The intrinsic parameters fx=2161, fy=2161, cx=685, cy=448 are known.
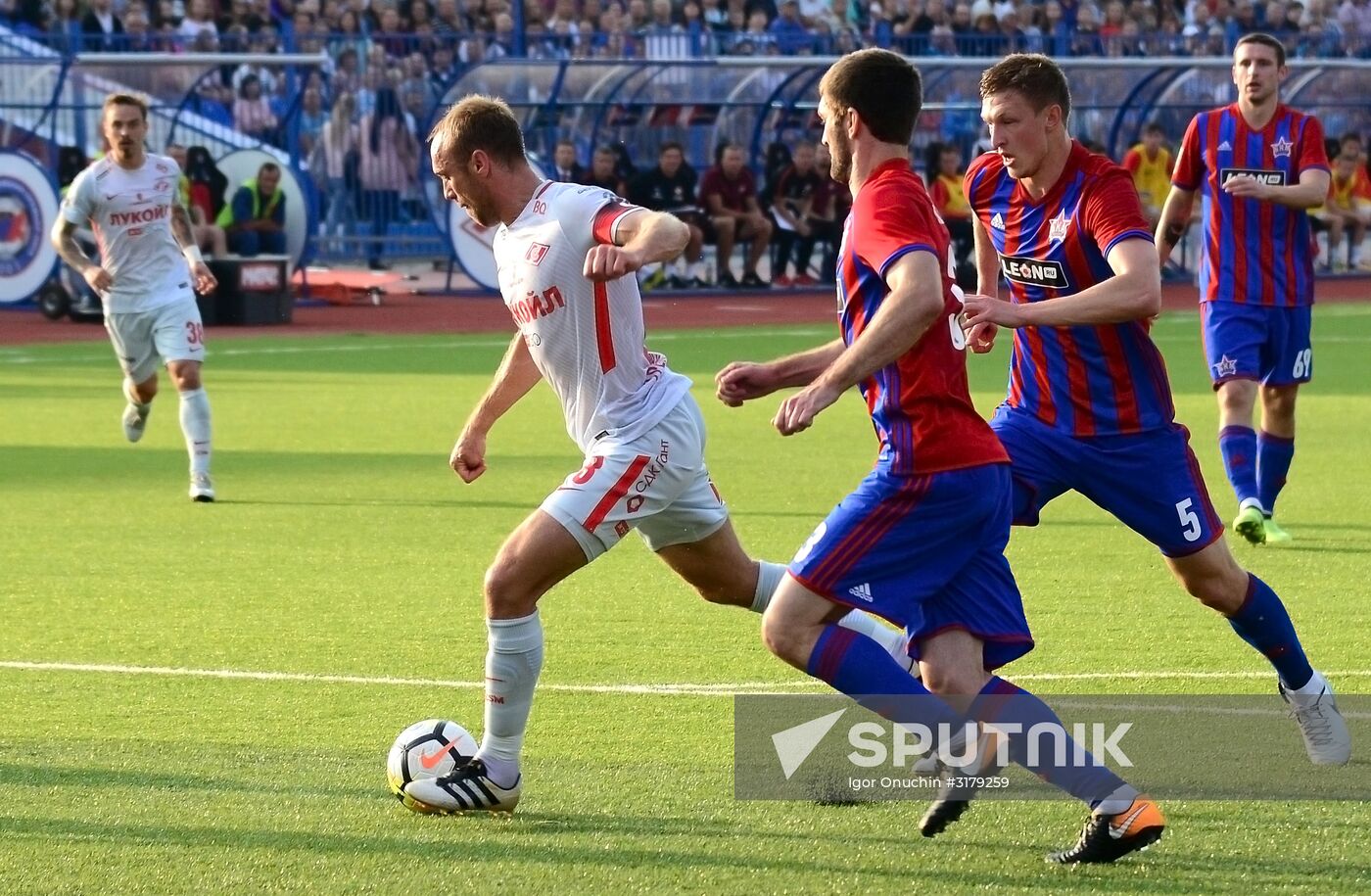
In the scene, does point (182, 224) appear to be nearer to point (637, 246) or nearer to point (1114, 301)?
point (637, 246)

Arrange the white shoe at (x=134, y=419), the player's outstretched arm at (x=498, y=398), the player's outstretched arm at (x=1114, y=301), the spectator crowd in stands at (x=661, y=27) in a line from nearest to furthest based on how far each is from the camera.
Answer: the player's outstretched arm at (x=1114, y=301), the player's outstretched arm at (x=498, y=398), the white shoe at (x=134, y=419), the spectator crowd in stands at (x=661, y=27)

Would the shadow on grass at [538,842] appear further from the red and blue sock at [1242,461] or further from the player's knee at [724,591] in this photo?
the red and blue sock at [1242,461]

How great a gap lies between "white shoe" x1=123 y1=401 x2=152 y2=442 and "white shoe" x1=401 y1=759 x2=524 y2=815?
736cm

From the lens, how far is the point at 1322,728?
5.67m

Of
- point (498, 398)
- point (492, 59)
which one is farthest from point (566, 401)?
point (492, 59)

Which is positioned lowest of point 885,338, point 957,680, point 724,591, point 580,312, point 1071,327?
point 724,591

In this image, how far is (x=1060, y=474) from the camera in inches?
230

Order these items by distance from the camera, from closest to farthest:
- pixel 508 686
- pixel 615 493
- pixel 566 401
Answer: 1. pixel 508 686
2. pixel 615 493
3. pixel 566 401

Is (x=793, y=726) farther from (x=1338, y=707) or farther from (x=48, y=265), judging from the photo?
(x=48, y=265)

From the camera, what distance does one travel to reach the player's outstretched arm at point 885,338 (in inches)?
173

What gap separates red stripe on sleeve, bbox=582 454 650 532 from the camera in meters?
5.29

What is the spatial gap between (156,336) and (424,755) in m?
6.75

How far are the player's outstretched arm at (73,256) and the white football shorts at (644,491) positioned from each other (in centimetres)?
657

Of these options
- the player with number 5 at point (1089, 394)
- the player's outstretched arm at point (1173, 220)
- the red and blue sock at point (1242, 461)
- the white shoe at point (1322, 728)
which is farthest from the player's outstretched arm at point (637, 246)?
the red and blue sock at point (1242, 461)
